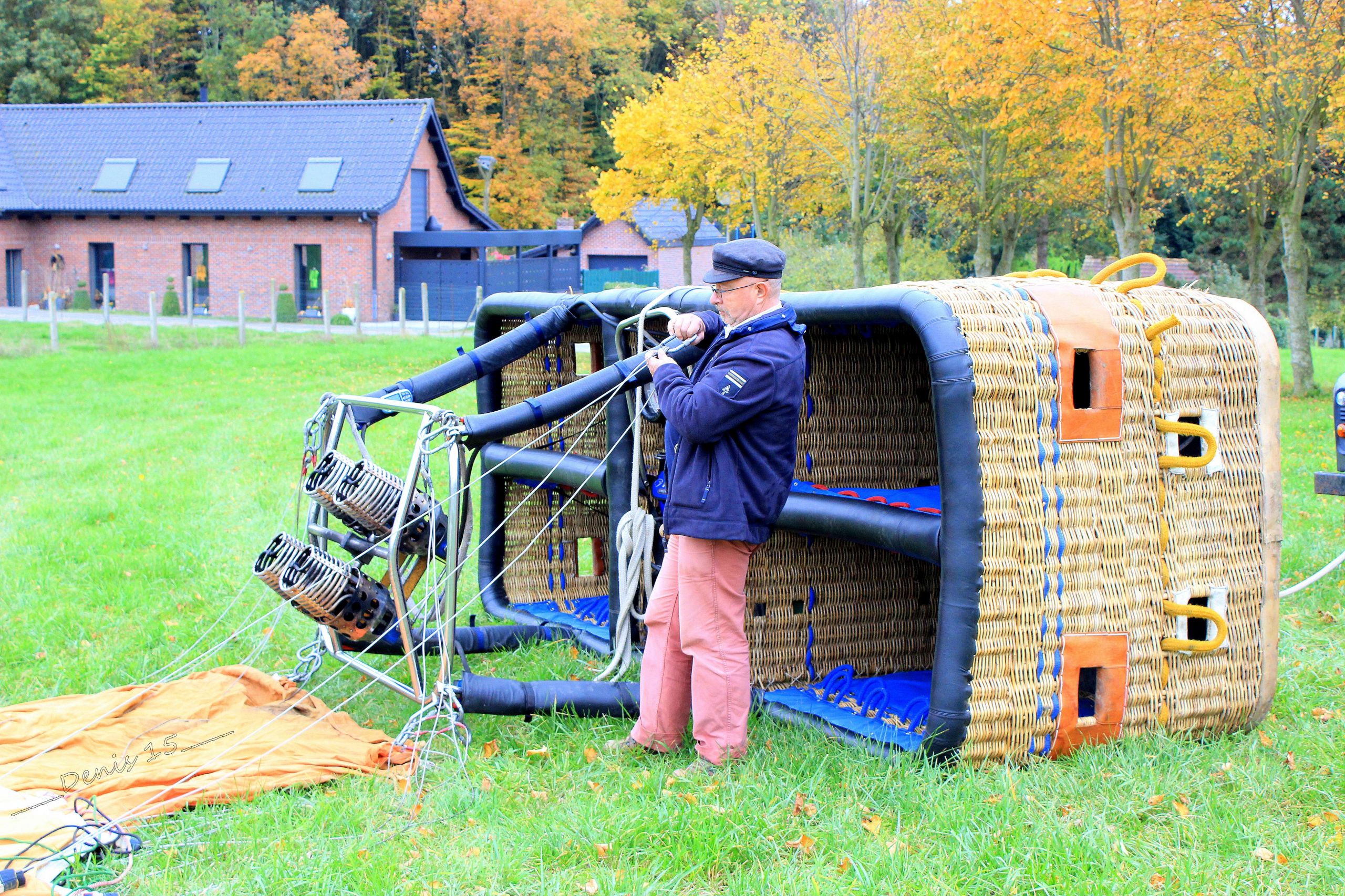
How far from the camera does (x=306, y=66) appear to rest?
49562 mm

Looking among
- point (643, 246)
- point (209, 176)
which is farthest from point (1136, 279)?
point (643, 246)

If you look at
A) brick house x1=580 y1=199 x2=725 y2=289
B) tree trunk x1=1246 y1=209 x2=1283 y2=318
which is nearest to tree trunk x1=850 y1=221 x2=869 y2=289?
tree trunk x1=1246 y1=209 x2=1283 y2=318

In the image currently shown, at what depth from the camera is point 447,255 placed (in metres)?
37.7

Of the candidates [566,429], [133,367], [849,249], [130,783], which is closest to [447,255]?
[849,249]

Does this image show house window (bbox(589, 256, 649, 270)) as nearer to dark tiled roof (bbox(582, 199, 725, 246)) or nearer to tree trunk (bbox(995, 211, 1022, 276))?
dark tiled roof (bbox(582, 199, 725, 246))

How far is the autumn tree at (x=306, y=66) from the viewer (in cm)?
4859

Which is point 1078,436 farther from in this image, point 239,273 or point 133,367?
point 239,273

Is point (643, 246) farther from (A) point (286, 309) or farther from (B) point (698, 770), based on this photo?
(B) point (698, 770)

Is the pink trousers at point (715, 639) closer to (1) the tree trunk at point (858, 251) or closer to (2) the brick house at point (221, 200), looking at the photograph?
(1) the tree trunk at point (858, 251)

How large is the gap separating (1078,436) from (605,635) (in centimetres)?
246

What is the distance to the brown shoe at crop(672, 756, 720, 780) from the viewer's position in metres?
3.74

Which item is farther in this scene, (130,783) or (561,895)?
(130,783)

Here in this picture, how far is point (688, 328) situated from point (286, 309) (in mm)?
29322

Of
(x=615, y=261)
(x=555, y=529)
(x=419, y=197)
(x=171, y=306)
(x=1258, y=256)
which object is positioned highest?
(x=419, y=197)
